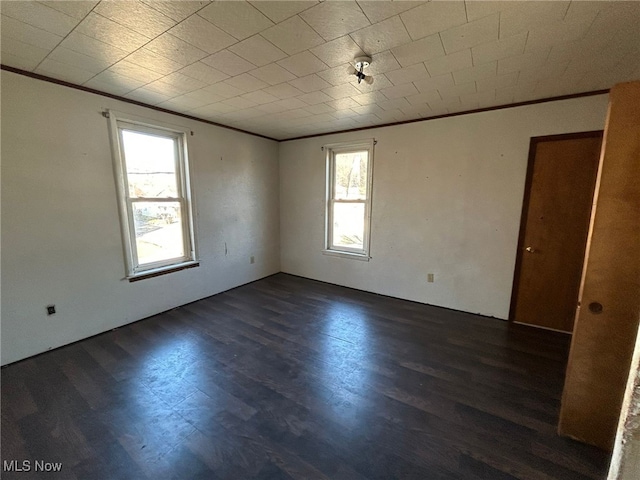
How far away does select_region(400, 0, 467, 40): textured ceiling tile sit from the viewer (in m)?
1.36

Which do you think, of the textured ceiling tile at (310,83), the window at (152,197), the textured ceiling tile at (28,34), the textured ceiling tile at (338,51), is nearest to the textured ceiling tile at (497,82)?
the textured ceiling tile at (338,51)

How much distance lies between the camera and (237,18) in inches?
57.5

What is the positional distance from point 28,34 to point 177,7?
3.65ft

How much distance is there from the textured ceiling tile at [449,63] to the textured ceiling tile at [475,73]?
0.09m

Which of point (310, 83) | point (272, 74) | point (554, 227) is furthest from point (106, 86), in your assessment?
point (554, 227)

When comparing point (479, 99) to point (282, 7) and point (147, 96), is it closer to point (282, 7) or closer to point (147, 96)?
point (282, 7)

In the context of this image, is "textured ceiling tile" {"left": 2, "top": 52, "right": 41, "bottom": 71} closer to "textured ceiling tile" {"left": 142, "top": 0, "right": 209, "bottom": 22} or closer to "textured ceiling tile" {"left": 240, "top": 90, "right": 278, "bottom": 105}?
"textured ceiling tile" {"left": 142, "top": 0, "right": 209, "bottom": 22}

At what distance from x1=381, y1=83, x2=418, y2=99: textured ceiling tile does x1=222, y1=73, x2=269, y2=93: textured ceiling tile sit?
1143mm

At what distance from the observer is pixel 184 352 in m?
2.44

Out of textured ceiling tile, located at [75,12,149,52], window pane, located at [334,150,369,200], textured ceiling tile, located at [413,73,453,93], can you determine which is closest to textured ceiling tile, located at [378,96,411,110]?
textured ceiling tile, located at [413,73,453,93]

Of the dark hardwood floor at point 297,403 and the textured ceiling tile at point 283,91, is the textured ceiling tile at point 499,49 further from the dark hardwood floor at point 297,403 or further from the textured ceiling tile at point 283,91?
the dark hardwood floor at point 297,403

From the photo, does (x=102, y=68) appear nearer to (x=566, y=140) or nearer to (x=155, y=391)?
(x=155, y=391)

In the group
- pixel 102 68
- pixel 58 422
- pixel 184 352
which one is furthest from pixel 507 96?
pixel 58 422

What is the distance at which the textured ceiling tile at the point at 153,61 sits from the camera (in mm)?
1827
